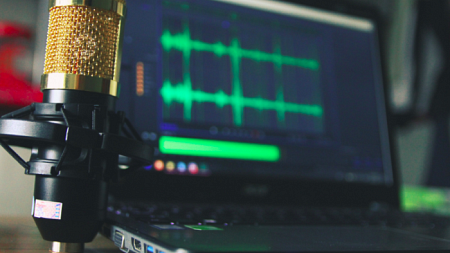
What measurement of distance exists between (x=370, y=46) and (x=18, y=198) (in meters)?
0.95

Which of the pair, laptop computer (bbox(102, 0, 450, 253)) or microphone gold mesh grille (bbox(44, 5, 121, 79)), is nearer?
microphone gold mesh grille (bbox(44, 5, 121, 79))

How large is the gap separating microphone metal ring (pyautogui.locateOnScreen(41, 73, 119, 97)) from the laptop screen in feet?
1.08

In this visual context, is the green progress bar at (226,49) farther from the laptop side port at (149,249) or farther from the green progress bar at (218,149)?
the laptop side port at (149,249)

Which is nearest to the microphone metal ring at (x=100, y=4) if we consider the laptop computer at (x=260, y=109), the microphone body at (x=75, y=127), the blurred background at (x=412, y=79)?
the microphone body at (x=75, y=127)

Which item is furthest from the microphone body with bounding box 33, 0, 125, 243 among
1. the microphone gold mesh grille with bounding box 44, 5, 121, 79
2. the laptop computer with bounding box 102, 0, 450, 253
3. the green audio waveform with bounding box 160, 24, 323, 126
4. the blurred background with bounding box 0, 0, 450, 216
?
the blurred background with bounding box 0, 0, 450, 216

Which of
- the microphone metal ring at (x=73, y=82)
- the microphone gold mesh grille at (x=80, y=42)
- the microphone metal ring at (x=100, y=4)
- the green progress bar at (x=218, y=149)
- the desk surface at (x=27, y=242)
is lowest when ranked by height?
the desk surface at (x=27, y=242)

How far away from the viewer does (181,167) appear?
0.71m

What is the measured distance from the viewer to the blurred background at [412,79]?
4.42ft

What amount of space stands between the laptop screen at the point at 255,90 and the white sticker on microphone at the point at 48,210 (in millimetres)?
340

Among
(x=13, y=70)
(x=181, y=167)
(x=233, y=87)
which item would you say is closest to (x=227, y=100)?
(x=233, y=87)

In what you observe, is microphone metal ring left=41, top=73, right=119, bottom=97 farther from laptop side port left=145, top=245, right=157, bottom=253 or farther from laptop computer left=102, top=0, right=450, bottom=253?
laptop computer left=102, top=0, right=450, bottom=253

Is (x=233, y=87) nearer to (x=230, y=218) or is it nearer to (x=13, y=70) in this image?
(x=230, y=218)

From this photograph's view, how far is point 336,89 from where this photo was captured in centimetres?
91

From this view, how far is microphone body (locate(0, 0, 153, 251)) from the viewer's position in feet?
1.07
